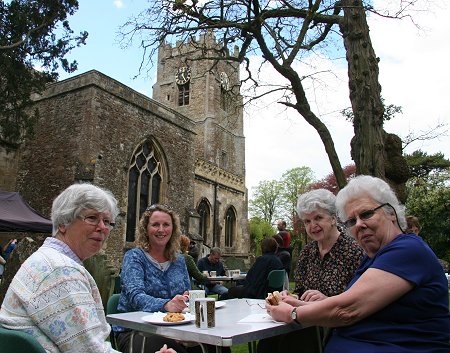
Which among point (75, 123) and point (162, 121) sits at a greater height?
point (162, 121)

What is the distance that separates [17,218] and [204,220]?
14.2 meters

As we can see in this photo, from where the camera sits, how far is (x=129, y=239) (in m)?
15.2

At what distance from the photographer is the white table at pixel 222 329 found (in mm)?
1937

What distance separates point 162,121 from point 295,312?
1544 centimetres

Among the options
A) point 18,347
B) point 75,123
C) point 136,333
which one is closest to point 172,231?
point 136,333

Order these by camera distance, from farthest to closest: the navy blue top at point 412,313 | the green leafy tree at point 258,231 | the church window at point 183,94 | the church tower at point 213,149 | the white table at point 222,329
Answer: the green leafy tree at point 258,231, the church window at point 183,94, the church tower at point 213,149, the white table at point 222,329, the navy blue top at point 412,313

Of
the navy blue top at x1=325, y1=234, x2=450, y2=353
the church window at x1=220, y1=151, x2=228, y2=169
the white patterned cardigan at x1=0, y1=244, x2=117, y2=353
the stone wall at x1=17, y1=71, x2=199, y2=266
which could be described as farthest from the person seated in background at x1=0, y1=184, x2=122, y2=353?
the church window at x1=220, y1=151, x2=228, y2=169

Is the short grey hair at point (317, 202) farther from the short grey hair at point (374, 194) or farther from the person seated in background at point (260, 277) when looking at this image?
the person seated in background at point (260, 277)

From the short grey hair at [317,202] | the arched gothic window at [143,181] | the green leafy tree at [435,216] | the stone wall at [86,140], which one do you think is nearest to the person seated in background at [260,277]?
the short grey hair at [317,202]

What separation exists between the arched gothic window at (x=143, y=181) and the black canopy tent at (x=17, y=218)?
647cm

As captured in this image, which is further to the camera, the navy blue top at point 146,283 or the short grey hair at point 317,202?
the short grey hair at point 317,202

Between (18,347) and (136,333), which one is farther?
(136,333)

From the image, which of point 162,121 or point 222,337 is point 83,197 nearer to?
point 222,337

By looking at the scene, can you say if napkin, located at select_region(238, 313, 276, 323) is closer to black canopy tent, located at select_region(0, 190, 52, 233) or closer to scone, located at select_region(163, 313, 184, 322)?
scone, located at select_region(163, 313, 184, 322)
